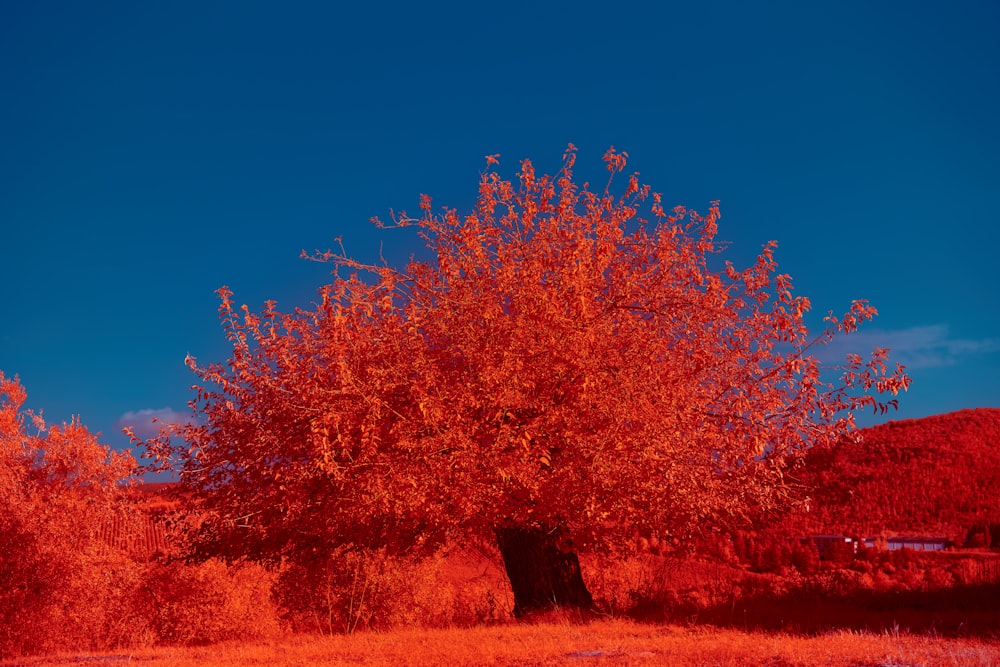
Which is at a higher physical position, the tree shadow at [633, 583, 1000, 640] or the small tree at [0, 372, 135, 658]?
the small tree at [0, 372, 135, 658]

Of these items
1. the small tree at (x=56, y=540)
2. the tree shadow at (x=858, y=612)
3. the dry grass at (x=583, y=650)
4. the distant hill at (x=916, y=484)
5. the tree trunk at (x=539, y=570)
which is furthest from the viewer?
the distant hill at (x=916, y=484)

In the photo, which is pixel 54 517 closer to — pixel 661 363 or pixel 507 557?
pixel 507 557

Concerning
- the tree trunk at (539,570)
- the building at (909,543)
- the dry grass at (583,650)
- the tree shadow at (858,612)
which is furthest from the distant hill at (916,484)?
the dry grass at (583,650)

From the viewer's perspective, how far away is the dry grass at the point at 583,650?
1005 centimetres

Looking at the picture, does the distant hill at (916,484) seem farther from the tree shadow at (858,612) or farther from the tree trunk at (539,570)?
the tree trunk at (539,570)

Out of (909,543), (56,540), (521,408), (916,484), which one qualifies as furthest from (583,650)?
(916,484)

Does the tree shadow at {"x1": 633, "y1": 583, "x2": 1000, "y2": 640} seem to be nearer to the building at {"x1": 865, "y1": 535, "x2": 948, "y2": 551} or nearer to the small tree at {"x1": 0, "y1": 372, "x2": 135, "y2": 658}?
the small tree at {"x1": 0, "y1": 372, "x2": 135, "y2": 658}

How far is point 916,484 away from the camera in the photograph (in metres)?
50.8

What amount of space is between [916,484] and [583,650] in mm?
46111

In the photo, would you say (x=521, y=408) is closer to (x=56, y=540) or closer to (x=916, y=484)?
(x=56, y=540)

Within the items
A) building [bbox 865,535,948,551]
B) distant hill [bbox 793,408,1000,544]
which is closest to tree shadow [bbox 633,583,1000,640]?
building [bbox 865,535,948,551]

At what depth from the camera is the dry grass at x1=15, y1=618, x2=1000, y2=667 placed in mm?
10055

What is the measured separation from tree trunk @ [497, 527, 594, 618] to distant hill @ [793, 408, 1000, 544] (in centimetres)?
2632

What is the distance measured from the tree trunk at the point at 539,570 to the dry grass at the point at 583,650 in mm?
1824
